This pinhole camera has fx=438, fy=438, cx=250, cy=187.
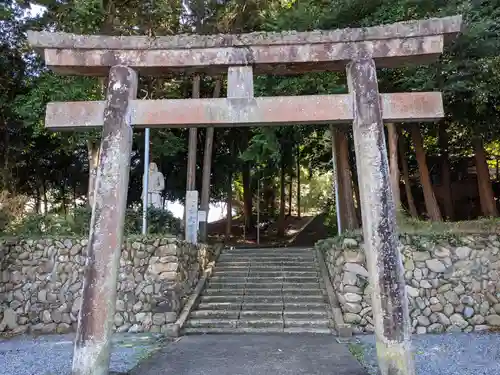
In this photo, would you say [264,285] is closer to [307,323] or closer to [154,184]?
[307,323]

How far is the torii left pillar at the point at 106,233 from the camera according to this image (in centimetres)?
488

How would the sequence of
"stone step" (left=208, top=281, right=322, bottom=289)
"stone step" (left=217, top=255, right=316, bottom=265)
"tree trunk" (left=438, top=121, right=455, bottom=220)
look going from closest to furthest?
"stone step" (left=208, top=281, right=322, bottom=289) → "stone step" (left=217, top=255, right=316, bottom=265) → "tree trunk" (left=438, top=121, right=455, bottom=220)

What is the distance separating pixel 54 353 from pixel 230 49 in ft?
18.3

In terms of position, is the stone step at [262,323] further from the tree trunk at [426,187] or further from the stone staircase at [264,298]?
the tree trunk at [426,187]

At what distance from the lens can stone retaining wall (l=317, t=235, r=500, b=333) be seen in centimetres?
880

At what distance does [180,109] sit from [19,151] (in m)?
13.0

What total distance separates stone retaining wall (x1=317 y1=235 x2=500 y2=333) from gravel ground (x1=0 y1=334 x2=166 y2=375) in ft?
13.2

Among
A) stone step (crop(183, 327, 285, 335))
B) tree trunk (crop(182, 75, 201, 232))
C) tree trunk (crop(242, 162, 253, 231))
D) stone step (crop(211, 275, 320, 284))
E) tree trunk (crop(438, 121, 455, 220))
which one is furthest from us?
tree trunk (crop(242, 162, 253, 231))

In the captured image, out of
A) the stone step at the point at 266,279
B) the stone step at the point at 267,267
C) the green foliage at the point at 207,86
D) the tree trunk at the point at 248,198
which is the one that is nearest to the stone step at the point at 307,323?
the stone step at the point at 266,279

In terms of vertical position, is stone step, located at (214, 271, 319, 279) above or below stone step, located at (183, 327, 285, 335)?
above

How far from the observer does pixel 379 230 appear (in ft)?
16.6

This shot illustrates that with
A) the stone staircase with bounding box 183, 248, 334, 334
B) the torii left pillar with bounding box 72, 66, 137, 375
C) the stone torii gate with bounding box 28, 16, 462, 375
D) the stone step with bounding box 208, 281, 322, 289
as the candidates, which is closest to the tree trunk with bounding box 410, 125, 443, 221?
the stone staircase with bounding box 183, 248, 334, 334

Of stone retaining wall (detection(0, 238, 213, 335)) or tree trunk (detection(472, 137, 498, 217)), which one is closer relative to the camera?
stone retaining wall (detection(0, 238, 213, 335))

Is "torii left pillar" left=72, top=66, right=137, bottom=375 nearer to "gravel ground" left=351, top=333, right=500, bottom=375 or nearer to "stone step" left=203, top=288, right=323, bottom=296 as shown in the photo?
"gravel ground" left=351, top=333, right=500, bottom=375
